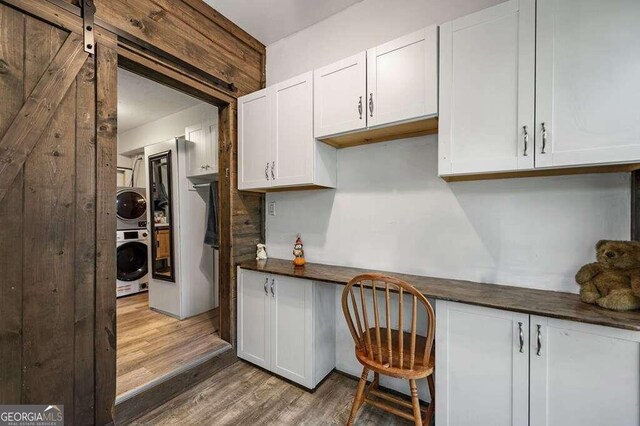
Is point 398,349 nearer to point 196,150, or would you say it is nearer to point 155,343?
point 155,343

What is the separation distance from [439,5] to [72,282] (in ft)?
9.16

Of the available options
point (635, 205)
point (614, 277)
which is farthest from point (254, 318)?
point (635, 205)

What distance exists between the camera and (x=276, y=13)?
7.36 feet

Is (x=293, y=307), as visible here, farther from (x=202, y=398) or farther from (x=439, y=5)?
(x=439, y=5)

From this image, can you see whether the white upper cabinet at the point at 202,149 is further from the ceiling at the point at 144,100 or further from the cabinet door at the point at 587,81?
the cabinet door at the point at 587,81

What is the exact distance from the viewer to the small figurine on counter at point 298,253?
2221 mm

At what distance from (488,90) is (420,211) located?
0.81m

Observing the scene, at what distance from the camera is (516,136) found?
52.4 inches

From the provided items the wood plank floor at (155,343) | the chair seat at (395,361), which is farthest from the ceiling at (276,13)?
the wood plank floor at (155,343)

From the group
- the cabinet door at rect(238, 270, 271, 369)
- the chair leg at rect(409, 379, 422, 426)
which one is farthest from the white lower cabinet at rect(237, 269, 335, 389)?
the chair leg at rect(409, 379, 422, 426)

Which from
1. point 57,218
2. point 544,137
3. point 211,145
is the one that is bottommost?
A: point 57,218

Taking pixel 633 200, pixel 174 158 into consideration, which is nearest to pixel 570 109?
pixel 633 200

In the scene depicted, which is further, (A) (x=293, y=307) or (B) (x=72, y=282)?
(A) (x=293, y=307)
